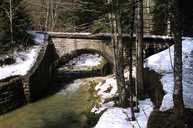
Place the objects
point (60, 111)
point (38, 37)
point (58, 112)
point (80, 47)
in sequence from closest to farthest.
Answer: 1. point (58, 112)
2. point (60, 111)
3. point (38, 37)
4. point (80, 47)

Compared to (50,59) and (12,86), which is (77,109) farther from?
(50,59)

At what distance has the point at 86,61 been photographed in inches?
1436

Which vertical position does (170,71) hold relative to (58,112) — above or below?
above

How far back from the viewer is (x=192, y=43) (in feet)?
87.8

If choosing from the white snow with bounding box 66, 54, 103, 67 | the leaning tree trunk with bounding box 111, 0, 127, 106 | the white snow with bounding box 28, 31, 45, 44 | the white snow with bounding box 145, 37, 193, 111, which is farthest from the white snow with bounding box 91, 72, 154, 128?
the white snow with bounding box 66, 54, 103, 67

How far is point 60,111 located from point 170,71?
620cm

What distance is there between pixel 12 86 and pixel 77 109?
4.21m

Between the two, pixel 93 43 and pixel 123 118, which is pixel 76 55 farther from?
pixel 123 118

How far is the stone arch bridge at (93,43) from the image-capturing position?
100 feet

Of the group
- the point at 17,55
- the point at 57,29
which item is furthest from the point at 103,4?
the point at 57,29

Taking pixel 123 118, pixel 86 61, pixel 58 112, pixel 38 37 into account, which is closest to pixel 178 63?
pixel 123 118

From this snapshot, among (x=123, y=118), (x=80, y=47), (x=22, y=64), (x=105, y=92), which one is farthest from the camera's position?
(x=80, y=47)

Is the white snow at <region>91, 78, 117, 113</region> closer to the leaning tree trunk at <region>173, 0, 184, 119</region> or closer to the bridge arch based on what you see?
the bridge arch

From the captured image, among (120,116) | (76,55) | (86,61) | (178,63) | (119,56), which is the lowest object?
(86,61)
